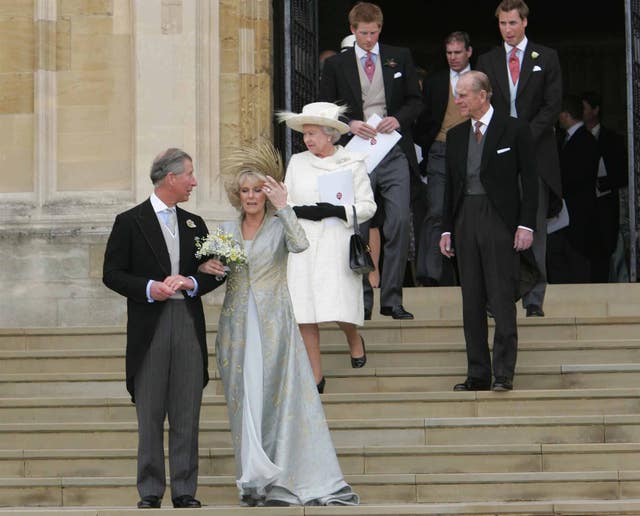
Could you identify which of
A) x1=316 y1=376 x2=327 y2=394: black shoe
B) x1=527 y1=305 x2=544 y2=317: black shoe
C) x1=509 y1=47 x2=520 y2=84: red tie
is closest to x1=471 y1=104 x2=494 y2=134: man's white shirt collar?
x1=509 y1=47 x2=520 y2=84: red tie

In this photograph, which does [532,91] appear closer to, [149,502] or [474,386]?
[474,386]

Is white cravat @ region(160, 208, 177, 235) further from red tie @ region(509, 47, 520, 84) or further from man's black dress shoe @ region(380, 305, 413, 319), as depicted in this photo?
red tie @ region(509, 47, 520, 84)

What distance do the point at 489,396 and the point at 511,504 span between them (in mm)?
1923

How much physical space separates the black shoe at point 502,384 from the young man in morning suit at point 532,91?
1.54m

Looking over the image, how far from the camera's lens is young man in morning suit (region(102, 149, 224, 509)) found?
9391 millimetres

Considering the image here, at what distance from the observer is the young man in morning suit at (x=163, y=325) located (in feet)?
30.8

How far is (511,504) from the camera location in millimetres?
8906

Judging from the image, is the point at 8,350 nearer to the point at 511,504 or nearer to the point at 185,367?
the point at 185,367

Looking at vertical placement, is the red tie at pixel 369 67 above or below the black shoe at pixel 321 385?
above

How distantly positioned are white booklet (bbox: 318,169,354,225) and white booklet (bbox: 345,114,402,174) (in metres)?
1.04

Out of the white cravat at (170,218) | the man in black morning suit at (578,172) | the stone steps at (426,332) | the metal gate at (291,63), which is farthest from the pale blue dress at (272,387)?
the man in black morning suit at (578,172)

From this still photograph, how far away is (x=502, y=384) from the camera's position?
10.8 m

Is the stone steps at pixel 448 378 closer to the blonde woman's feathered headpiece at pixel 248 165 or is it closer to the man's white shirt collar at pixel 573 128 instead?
the blonde woman's feathered headpiece at pixel 248 165

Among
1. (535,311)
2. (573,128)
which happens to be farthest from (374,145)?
(573,128)
